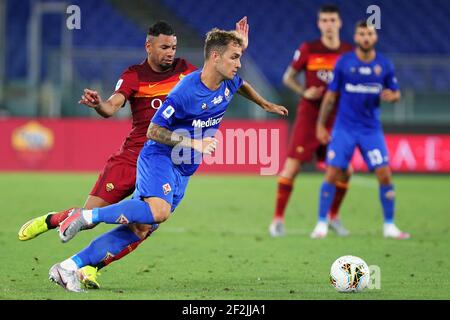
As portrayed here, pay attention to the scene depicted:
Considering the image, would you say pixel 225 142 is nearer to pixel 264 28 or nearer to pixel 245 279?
pixel 264 28

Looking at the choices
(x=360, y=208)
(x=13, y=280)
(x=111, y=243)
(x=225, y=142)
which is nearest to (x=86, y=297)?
(x=111, y=243)

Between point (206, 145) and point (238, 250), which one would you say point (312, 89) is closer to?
point (238, 250)

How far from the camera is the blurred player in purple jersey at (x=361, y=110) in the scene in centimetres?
1020

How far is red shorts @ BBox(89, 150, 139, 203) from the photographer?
7.21m

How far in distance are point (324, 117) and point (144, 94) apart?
138 inches

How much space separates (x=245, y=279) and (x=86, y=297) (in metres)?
1.51

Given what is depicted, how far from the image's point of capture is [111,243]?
6555 mm

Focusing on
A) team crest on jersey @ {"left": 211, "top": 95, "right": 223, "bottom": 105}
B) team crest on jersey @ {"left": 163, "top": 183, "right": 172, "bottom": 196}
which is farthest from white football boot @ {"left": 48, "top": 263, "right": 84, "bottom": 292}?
team crest on jersey @ {"left": 211, "top": 95, "right": 223, "bottom": 105}

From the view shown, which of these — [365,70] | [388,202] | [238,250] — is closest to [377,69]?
[365,70]

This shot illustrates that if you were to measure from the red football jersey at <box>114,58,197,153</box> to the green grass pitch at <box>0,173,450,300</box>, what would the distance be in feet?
3.49

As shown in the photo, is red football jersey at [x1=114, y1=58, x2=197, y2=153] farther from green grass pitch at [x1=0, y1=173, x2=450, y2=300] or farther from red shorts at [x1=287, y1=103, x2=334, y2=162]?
red shorts at [x1=287, y1=103, x2=334, y2=162]

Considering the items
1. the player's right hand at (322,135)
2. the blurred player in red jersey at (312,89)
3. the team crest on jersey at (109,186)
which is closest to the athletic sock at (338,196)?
the blurred player in red jersey at (312,89)

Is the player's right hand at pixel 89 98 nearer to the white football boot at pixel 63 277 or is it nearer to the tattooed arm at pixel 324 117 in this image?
the white football boot at pixel 63 277

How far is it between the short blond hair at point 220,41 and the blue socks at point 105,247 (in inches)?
53.3
